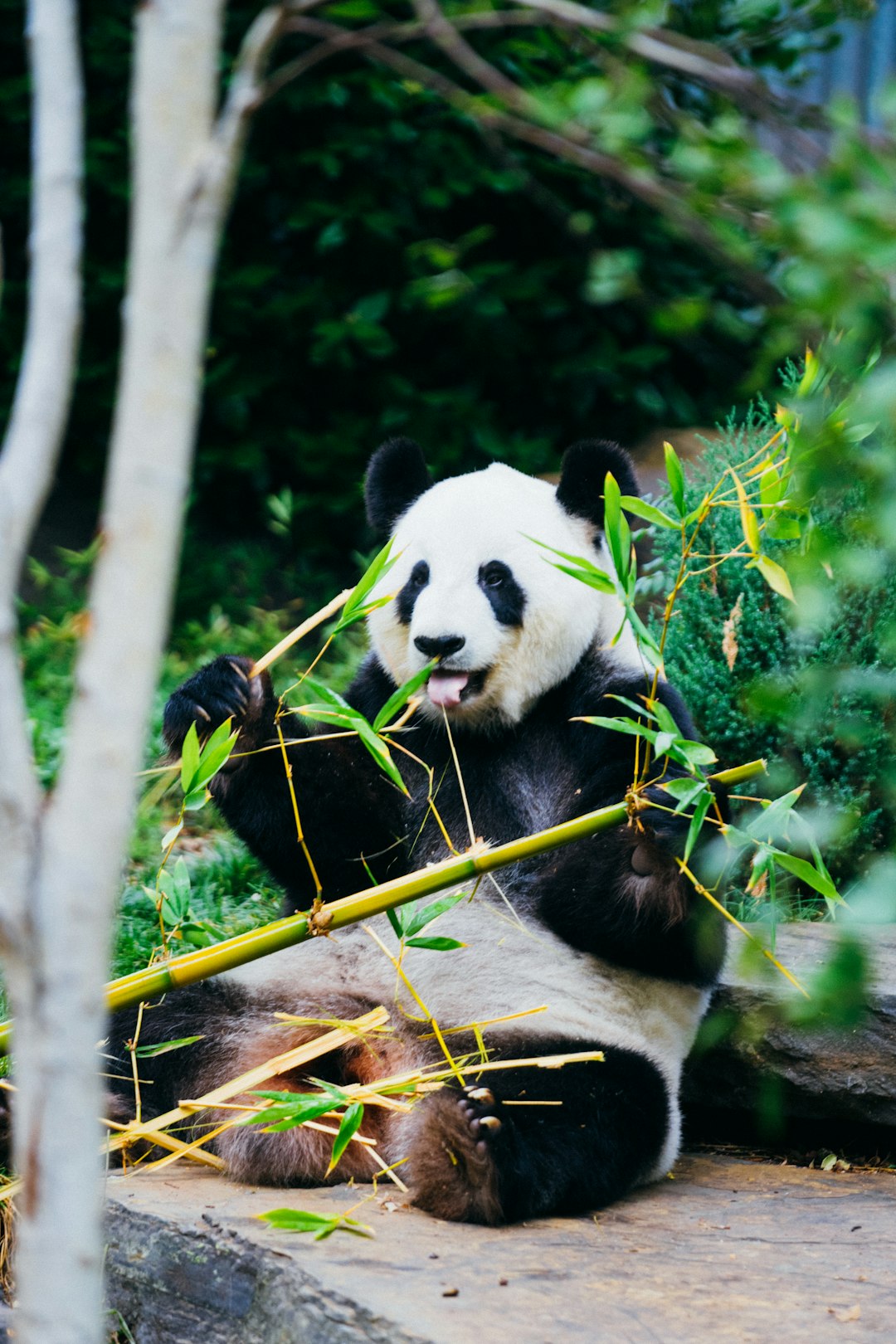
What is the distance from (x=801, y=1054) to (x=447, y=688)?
113cm

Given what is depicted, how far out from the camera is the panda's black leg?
7.28ft

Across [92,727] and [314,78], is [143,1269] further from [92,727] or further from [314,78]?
[314,78]

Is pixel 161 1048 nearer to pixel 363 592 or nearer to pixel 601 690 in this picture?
pixel 363 592

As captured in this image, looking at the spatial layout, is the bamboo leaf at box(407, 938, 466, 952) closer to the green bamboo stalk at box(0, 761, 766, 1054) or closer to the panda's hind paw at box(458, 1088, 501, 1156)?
the green bamboo stalk at box(0, 761, 766, 1054)

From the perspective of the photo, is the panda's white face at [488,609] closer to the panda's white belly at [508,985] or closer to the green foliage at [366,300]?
the panda's white belly at [508,985]

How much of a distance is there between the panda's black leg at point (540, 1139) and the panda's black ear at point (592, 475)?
45.9 inches

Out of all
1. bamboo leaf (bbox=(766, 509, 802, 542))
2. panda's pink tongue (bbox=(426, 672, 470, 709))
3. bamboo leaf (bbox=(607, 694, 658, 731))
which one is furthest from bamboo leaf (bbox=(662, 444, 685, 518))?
panda's pink tongue (bbox=(426, 672, 470, 709))

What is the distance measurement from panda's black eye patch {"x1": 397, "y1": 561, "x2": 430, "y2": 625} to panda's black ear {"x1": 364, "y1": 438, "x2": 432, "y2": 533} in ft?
1.01

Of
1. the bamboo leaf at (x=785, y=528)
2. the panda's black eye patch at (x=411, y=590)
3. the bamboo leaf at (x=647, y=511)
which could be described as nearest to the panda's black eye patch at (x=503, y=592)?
the panda's black eye patch at (x=411, y=590)

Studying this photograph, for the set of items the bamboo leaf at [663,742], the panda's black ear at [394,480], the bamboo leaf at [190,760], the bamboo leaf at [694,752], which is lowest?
the bamboo leaf at [190,760]

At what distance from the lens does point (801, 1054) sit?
295cm

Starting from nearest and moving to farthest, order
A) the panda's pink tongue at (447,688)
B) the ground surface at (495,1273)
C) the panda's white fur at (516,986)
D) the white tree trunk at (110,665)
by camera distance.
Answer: the white tree trunk at (110,665) → the ground surface at (495,1273) → the panda's white fur at (516,986) → the panda's pink tongue at (447,688)

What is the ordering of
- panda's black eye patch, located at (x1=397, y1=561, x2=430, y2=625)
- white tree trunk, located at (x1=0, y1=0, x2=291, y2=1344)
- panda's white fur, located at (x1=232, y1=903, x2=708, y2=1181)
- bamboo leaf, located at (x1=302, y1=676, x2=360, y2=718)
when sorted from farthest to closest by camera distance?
panda's black eye patch, located at (x1=397, y1=561, x2=430, y2=625)
panda's white fur, located at (x1=232, y1=903, x2=708, y2=1181)
bamboo leaf, located at (x1=302, y1=676, x2=360, y2=718)
white tree trunk, located at (x1=0, y1=0, x2=291, y2=1344)

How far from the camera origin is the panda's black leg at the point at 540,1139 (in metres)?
2.22
